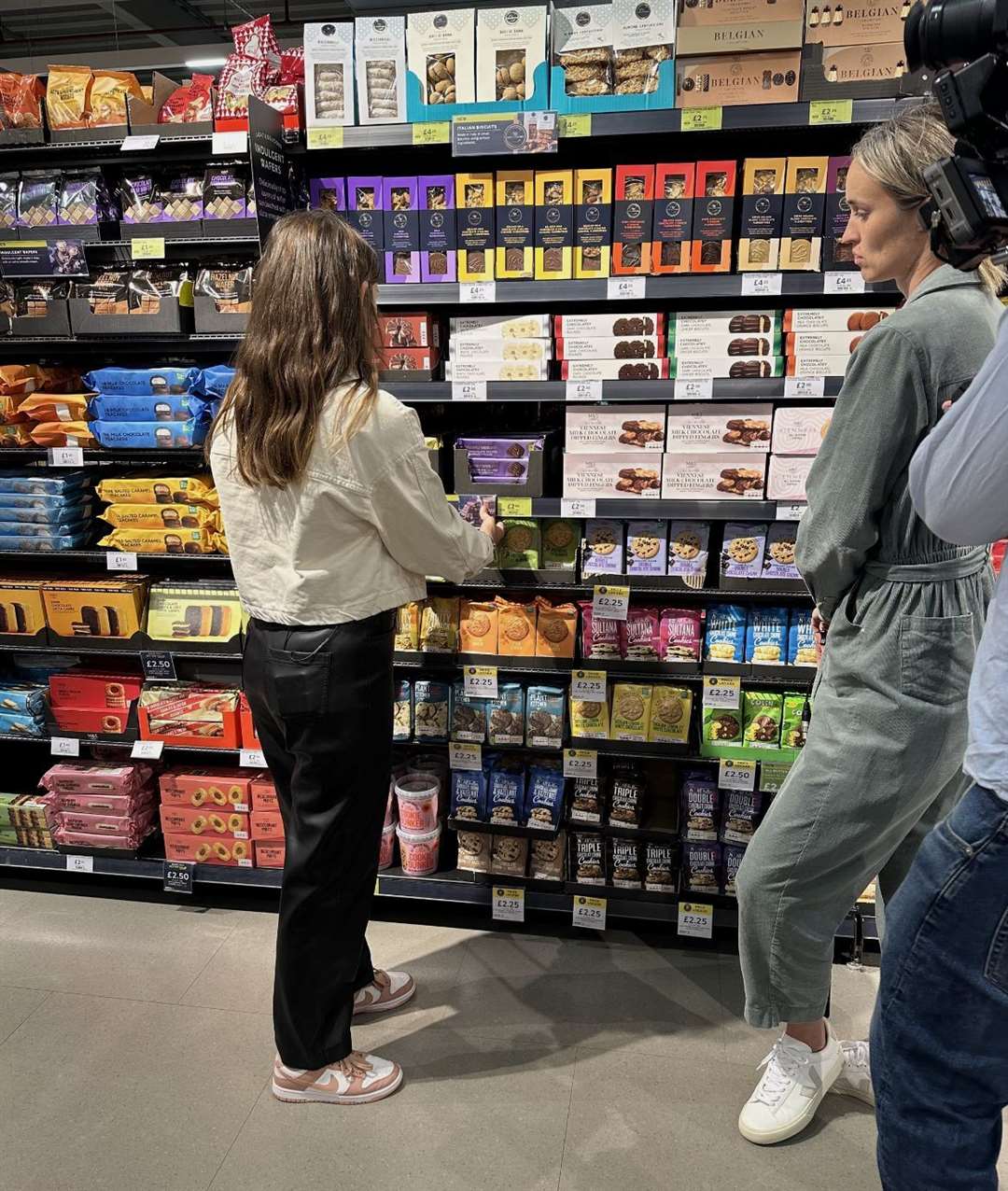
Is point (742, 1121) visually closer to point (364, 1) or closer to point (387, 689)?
point (387, 689)

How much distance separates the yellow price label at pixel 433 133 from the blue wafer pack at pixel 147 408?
994 millimetres

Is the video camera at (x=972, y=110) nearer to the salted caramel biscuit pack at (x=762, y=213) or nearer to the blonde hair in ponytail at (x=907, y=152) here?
the blonde hair in ponytail at (x=907, y=152)

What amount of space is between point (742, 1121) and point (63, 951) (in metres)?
2.03

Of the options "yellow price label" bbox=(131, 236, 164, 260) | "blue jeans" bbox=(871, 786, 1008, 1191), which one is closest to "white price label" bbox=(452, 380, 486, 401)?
"yellow price label" bbox=(131, 236, 164, 260)

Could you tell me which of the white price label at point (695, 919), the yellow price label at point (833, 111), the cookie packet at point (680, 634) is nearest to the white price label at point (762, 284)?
the yellow price label at point (833, 111)

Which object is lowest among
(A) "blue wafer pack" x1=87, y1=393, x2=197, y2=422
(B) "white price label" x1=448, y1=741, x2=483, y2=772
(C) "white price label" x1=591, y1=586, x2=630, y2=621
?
(B) "white price label" x1=448, y1=741, x2=483, y2=772

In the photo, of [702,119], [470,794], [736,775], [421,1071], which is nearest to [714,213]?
[702,119]

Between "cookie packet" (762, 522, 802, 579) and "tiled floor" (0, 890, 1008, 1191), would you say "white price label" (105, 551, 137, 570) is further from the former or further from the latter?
"cookie packet" (762, 522, 802, 579)

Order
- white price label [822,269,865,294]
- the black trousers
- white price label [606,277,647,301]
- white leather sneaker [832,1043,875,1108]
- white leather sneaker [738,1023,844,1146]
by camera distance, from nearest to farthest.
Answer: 1. the black trousers
2. white leather sneaker [738,1023,844,1146]
3. white leather sneaker [832,1043,875,1108]
4. white price label [822,269,865,294]
5. white price label [606,277,647,301]

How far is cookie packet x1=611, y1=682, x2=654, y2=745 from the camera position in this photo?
2656mm

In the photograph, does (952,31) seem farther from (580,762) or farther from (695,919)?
(695,919)

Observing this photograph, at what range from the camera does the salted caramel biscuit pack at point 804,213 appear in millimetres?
2283

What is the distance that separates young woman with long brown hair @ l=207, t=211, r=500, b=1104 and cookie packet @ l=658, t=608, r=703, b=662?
0.74m

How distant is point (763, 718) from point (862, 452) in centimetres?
117
